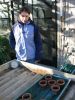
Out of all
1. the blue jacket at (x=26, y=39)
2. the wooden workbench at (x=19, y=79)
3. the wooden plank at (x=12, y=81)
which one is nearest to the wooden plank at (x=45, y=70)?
→ the wooden workbench at (x=19, y=79)

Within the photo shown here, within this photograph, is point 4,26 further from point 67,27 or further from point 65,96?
point 65,96

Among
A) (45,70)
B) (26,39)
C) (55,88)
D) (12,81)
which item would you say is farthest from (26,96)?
(26,39)

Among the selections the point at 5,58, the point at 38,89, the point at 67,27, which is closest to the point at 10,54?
the point at 5,58

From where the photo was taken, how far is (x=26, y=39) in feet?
13.9

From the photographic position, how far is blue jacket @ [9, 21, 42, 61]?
4.22 metres

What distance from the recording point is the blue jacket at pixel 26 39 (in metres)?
4.22

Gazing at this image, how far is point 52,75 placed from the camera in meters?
3.32

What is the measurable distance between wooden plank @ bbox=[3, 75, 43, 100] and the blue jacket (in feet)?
3.22

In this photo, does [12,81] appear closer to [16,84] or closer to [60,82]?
[16,84]

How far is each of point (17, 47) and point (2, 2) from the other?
9.07 ft

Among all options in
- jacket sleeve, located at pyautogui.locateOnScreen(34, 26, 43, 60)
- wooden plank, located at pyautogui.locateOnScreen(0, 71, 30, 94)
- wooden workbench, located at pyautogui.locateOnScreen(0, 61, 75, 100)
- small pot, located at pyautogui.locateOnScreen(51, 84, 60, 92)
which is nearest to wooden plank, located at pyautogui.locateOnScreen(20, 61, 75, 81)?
wooden workbench, located at pyautogui.locateOnScreen(0, 61, 75, 100)

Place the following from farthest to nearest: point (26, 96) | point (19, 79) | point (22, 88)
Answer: point (19, 79), point (22, 88), point (26, 96)

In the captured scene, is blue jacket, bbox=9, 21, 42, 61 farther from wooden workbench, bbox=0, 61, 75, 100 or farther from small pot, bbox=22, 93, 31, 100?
small pot, bbox=22, 93, 31, 100

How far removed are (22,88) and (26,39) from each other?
53.4 inches
